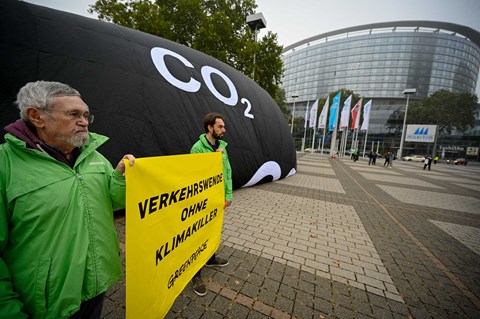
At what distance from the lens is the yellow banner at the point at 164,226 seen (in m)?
1.27

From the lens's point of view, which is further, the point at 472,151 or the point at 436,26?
the point at 436,26

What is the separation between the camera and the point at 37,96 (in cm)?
121

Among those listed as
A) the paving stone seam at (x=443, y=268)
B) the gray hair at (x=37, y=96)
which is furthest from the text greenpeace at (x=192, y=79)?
the paving stone seam at (x=443, y=268)

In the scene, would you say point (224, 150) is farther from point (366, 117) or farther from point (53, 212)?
point (366, 117)

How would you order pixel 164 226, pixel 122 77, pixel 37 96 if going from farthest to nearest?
pixel 122 77 → pixel 164 226 → pixel 37 96

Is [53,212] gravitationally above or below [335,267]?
above

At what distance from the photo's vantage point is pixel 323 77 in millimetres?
71375

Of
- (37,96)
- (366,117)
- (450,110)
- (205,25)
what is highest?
(450,110)

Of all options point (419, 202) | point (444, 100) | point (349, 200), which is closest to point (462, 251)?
point (349, 200)

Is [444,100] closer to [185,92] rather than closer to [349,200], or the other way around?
[349,200]

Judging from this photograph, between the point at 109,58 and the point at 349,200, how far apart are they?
7607 mm

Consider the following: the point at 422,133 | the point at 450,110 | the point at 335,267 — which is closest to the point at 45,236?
the point at 335,267

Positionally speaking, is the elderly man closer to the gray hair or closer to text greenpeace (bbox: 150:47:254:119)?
the gray hair

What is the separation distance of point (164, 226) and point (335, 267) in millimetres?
2729
